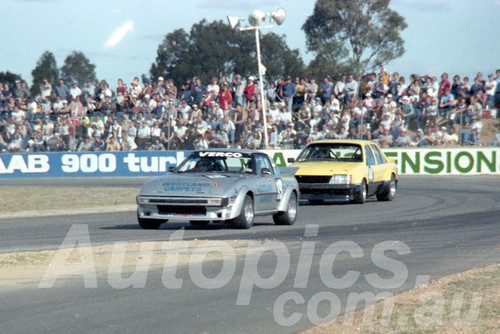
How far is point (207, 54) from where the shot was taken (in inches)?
3329

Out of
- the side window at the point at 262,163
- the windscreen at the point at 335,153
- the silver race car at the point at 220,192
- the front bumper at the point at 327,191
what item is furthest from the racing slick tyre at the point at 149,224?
the windscreen at the point at 335,153

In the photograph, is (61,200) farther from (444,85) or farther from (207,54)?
(207,54)

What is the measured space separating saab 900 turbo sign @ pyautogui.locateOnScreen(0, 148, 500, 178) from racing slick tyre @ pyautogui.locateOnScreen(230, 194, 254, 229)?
17439 millimetres

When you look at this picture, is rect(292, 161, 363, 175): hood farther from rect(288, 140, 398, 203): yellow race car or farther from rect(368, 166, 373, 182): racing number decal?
rect(368, 166, 373, 182): racing number decal

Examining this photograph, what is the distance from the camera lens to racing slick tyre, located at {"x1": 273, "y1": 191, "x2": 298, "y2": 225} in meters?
16.6

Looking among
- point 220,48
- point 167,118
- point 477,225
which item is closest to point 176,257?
point 477,225

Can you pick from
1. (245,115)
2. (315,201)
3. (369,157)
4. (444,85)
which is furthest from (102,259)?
(444,85)

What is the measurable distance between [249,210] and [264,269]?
518 cm

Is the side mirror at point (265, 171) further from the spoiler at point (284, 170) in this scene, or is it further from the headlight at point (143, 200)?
the headlight at point (143, 200)

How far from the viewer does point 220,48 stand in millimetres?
85312

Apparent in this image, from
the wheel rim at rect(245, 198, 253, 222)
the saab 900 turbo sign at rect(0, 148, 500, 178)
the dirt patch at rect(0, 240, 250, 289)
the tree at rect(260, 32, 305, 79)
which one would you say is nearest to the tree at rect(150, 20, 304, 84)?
the tree at rect(260, 32, 305, 79)

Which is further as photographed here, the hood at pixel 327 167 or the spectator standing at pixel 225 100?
the spectator standing at pixel 225 100

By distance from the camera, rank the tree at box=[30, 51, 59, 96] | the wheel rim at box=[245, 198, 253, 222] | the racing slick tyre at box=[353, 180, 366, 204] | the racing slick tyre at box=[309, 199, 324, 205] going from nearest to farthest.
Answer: the wheel rim at box=[245, 198, 253, 222] < the racing slick tyre at box=[353, 180, 366, 204] < the racing slick tyre at box=[309, 199, 324, 205] < the tree at box=[30, 51, 59, 96]

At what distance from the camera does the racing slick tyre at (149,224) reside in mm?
15508
